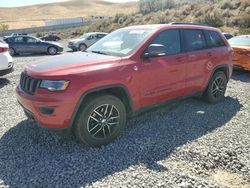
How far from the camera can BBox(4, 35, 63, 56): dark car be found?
19.7m

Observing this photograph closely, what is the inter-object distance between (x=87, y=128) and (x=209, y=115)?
274 centimetres

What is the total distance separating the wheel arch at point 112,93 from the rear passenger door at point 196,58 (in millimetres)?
1526

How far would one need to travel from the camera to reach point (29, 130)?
533cm

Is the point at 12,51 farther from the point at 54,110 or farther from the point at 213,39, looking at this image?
the point at 54,110

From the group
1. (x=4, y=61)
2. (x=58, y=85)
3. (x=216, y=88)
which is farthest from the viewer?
(x=4, y=61)

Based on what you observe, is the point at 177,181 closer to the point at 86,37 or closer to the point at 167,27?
the point at 167,27

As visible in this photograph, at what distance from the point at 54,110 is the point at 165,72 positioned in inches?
82.3

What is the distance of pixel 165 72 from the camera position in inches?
210

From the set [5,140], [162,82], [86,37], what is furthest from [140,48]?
[86,37]

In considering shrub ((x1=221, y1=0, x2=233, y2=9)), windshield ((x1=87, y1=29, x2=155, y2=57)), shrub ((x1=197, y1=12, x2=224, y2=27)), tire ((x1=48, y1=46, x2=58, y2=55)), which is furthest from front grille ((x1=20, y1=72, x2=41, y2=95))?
shrub ((x1=221, y1=0, x2=233, y2=9))

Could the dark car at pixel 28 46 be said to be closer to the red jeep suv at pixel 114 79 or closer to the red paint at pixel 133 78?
the red jeep suv at pixel 114 79

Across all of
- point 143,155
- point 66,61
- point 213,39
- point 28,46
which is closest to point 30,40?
point 28,46

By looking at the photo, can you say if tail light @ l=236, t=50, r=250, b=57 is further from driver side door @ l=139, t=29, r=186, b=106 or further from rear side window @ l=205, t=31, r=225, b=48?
driver side door @ l=139, t=29, r=186, b=106

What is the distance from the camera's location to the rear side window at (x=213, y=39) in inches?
257
